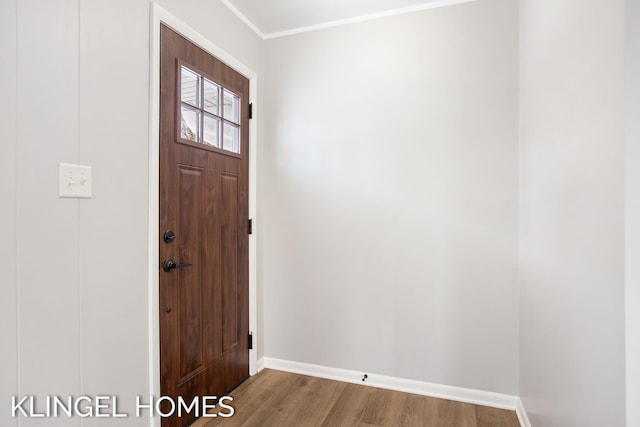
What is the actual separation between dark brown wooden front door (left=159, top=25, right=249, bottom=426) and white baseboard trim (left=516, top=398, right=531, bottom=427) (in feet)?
5.88

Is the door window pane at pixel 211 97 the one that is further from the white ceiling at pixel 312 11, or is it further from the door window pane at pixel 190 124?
the white ceiling at pixel 312 11

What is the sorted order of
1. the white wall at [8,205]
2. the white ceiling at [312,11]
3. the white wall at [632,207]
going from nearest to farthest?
1. the white wall at [632,207]
2. the white wall at [8,205]
3. the white ceiling at [312,11]

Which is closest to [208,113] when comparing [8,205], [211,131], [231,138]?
[211,131]

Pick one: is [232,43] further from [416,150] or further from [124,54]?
[416,150]

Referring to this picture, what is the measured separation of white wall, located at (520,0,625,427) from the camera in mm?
903

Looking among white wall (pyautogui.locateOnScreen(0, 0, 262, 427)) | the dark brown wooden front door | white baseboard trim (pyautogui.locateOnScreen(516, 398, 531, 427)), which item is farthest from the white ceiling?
white baseboard trim (pyautogui.locateOnScreen(516, 398, 531, 427))

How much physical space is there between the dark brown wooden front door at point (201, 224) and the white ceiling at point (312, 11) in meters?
0.46

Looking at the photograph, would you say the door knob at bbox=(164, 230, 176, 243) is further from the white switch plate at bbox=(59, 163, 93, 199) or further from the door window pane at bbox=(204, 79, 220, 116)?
the door window pane at bbox=(204, 79, 220, 116)

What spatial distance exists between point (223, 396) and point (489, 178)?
222 cm

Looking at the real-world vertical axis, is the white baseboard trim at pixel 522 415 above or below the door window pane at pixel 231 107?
below

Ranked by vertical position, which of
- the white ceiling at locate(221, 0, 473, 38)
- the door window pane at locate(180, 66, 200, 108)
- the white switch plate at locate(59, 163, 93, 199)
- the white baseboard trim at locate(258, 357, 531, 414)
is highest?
the white ceiling at locate(221, 0, 473, 38)

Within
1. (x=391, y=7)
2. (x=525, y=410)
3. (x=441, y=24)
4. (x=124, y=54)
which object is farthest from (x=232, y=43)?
(x=525, y=410)

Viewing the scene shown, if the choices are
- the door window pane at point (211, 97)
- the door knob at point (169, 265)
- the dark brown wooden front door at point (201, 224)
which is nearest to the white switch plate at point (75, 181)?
the dark brown wooden front door at point (201, 224)

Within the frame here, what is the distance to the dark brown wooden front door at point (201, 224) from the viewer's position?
5.82ft
